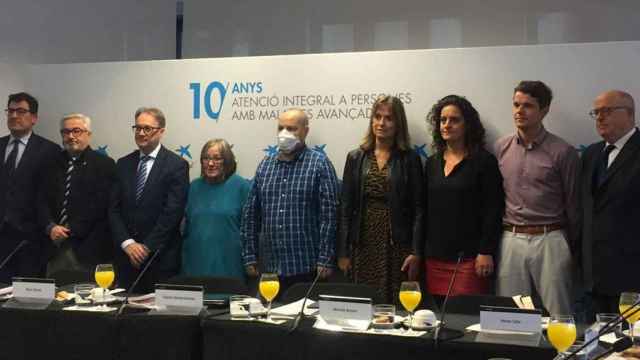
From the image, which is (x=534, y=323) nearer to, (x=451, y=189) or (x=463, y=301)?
(x=463, y=301)

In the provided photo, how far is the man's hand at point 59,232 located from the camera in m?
4.78

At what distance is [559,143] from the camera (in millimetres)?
4082

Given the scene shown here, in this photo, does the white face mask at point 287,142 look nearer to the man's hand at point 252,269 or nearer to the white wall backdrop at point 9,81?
the man's hand at point 252,269

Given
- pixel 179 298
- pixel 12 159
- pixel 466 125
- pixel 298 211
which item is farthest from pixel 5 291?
pixel 466 125

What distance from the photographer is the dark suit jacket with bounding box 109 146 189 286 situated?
462cm

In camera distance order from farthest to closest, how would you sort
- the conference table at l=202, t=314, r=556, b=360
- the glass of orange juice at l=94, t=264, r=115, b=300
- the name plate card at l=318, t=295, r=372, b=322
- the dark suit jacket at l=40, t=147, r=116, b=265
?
the dark suit jacket at l=40, t=147, r=116, b=265 < the glass of orange juice at l=94, t=264, r=115, b=300 < the name plate card at l=318, t=295, r=372, b=322 < the conference table at l=202, t=314, r=556, b=360

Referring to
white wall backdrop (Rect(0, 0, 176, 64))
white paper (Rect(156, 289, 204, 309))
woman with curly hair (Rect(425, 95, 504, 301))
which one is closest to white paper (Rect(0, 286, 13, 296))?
white paper (Rect(156, 289, 204, 309))

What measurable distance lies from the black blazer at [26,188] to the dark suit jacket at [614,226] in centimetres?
359

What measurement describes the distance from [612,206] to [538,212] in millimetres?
396

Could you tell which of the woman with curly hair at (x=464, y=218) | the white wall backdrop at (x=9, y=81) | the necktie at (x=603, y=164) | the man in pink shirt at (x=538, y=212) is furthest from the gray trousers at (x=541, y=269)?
the white wall backdrop at (x=9, y=81)

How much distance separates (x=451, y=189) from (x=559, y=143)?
671mm

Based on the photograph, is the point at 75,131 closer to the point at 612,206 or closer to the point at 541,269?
the point at 541,269

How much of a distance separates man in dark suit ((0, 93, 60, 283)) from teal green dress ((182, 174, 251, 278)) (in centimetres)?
115

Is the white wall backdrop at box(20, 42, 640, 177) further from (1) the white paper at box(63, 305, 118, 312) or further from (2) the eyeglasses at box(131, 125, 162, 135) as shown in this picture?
(1) the white paper at box(63, 305, 118, 312)
